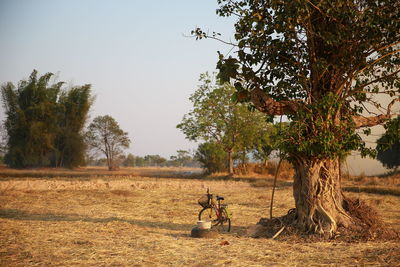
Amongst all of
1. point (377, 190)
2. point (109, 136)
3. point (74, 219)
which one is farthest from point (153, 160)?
point (74, 219)

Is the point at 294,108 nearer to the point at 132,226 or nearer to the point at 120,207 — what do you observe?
the point at 132,226

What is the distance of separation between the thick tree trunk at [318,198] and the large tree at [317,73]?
0.09 ft

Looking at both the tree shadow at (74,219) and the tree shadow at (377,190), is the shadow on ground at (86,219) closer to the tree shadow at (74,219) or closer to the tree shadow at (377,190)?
the tree shadow at (74,219)

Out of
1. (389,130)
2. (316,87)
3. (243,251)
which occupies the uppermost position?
(316,87)

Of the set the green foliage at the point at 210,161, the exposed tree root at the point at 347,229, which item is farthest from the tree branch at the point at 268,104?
the green foliage at the point at 210,161

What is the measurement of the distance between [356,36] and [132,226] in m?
8.19

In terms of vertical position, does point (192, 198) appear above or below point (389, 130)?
below

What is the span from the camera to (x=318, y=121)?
998 centimetres

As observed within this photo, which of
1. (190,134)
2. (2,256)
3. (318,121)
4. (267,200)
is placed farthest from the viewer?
(190,134)

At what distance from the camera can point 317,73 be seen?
35.3ft

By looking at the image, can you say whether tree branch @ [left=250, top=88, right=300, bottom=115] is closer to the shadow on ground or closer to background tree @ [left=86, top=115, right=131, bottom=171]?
the shadow on ground

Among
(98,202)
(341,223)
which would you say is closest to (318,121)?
(341,223)

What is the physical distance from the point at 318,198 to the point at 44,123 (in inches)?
1543

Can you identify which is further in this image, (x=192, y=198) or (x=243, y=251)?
(x=192, y=198)
